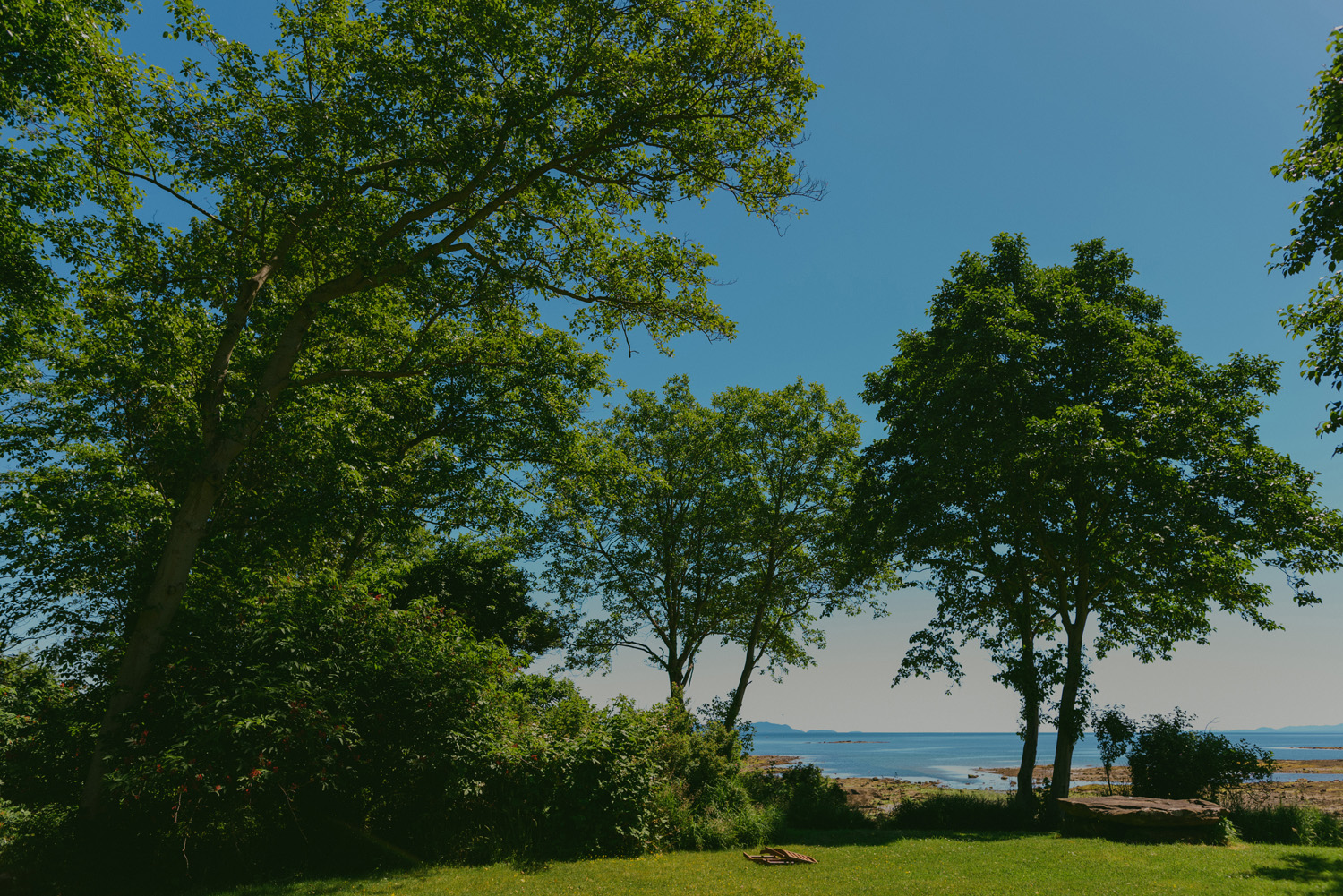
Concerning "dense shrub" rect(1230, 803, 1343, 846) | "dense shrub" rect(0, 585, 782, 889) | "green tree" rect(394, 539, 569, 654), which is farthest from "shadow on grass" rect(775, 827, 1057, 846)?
"green tree" rect(394, 539, 569, 654)

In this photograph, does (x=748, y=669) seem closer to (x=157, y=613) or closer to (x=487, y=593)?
(x=487, y=593)

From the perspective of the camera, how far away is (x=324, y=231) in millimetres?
12234

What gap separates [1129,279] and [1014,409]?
6.85 m

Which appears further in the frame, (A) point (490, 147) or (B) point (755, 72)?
(A) point (490, 147)

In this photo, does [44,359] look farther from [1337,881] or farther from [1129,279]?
[1129,279]

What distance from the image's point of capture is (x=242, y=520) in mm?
12891

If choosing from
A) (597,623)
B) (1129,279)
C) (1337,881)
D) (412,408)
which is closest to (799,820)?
(1337,881)

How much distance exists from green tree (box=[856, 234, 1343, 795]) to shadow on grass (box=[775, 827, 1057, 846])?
3574mm

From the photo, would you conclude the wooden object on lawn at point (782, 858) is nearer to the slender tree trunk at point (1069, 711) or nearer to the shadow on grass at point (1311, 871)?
the shadow on grass at point (1311, 871)

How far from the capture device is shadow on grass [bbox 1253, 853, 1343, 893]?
938 centimetres

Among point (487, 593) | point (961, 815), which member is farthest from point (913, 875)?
point (487, 593)

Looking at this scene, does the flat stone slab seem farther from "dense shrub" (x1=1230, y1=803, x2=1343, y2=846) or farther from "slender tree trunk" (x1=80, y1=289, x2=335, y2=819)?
"slender tree trunk" (x1=80, y1=289, x2=335, y2=819)

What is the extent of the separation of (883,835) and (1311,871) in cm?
716

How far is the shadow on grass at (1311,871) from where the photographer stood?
30.8ft
